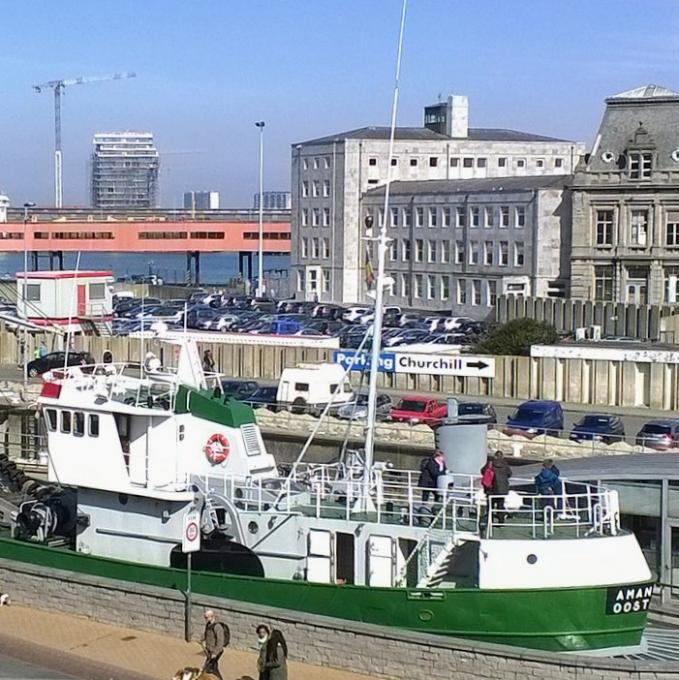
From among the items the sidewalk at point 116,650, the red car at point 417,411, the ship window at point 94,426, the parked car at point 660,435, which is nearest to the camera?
the sidewalk at point 116,650

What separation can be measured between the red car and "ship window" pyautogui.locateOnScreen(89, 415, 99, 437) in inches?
619

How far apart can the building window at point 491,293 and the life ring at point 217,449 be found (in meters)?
54.2

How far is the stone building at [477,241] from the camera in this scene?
75.4 meters

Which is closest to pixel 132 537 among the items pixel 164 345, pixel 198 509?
pixel 198 509

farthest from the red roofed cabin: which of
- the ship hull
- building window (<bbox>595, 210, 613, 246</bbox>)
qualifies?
the ship hull

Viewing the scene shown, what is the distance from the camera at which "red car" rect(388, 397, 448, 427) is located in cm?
3906

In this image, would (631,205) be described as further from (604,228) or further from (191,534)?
(191,534)

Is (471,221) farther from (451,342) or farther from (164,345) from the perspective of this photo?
(164,345)

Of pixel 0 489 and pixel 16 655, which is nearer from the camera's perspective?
pixel 16 655

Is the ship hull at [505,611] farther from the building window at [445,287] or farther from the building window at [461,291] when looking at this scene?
the building window at [445,287]

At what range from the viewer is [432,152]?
9531cm

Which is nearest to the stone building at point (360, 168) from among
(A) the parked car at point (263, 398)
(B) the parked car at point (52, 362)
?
(B) the parked car at point (52, 362)

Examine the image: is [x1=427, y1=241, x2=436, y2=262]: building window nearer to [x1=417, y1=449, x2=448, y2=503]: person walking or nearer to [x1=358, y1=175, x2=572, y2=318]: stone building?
[x1=358, y1=175, x2=572, y2=318]: stone building

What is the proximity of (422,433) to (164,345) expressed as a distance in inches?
701
